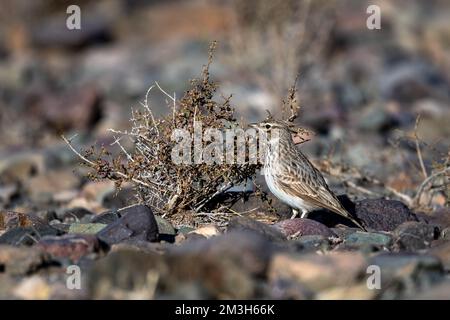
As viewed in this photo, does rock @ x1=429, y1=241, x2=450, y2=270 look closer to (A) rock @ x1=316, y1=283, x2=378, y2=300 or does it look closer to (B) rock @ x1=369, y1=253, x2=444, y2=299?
(B) rock @ x1=369, y1=253, x2=444, y2=299

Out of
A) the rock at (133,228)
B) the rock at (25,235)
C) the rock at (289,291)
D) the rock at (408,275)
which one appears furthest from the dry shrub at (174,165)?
the rock at (408,275)

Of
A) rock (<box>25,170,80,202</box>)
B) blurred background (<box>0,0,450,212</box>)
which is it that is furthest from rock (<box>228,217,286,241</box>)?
rock (<box>25,170,80,202</box>)

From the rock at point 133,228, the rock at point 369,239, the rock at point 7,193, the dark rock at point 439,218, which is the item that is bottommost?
the rock at point 7,193

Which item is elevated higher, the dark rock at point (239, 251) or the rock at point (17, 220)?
the dark rock at point (239, 251)

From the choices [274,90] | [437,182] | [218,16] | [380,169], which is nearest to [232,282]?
[437,182]

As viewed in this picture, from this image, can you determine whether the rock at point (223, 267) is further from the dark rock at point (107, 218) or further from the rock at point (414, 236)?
the dark rock at point (107, 218)

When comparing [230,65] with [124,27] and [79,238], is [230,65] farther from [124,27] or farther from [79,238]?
[79,238]

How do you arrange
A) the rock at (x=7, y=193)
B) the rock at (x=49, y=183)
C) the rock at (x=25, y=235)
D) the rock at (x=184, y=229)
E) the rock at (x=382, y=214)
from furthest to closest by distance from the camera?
the rock at (x=49, y=183), the rock at (x=7, y=193), the rock at (x=382, y=214), the rock at (x=184, y=229), the rock at (x=25, y=235)
